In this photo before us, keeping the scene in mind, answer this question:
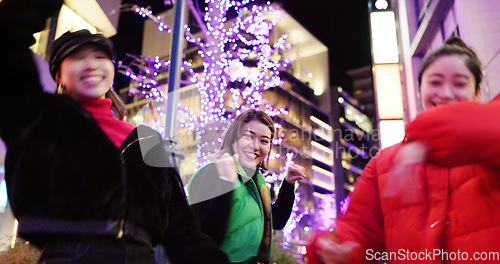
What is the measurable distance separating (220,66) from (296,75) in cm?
3597

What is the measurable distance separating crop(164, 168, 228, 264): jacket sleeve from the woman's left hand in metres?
1.41

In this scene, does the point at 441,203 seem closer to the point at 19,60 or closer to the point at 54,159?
the point at 54,159

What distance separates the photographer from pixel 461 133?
1066 millimetres

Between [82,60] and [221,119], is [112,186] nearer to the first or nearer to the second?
[82,60]

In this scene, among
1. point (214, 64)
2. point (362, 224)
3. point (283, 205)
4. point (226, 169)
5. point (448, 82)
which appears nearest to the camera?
point (448, 82)

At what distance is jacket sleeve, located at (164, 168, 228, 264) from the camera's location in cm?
172

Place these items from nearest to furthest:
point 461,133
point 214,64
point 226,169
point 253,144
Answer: point 461,133 < point 226,169 < point 253,144 < point 214,64

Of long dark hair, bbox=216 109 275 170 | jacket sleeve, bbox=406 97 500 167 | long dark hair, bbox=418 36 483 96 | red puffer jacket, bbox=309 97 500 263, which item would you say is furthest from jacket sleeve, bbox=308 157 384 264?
long dark hair, bbox=216 109 275 170

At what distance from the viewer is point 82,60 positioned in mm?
1800

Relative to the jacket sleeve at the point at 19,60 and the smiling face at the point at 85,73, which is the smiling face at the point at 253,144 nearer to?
the smiling face at the point at 85,73

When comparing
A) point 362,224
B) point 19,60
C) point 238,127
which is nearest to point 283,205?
point 238,127

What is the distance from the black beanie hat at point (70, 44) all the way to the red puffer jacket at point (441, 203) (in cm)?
132

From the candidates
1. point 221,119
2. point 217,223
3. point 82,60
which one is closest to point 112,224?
point 82,60

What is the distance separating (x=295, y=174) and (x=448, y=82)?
165cm
